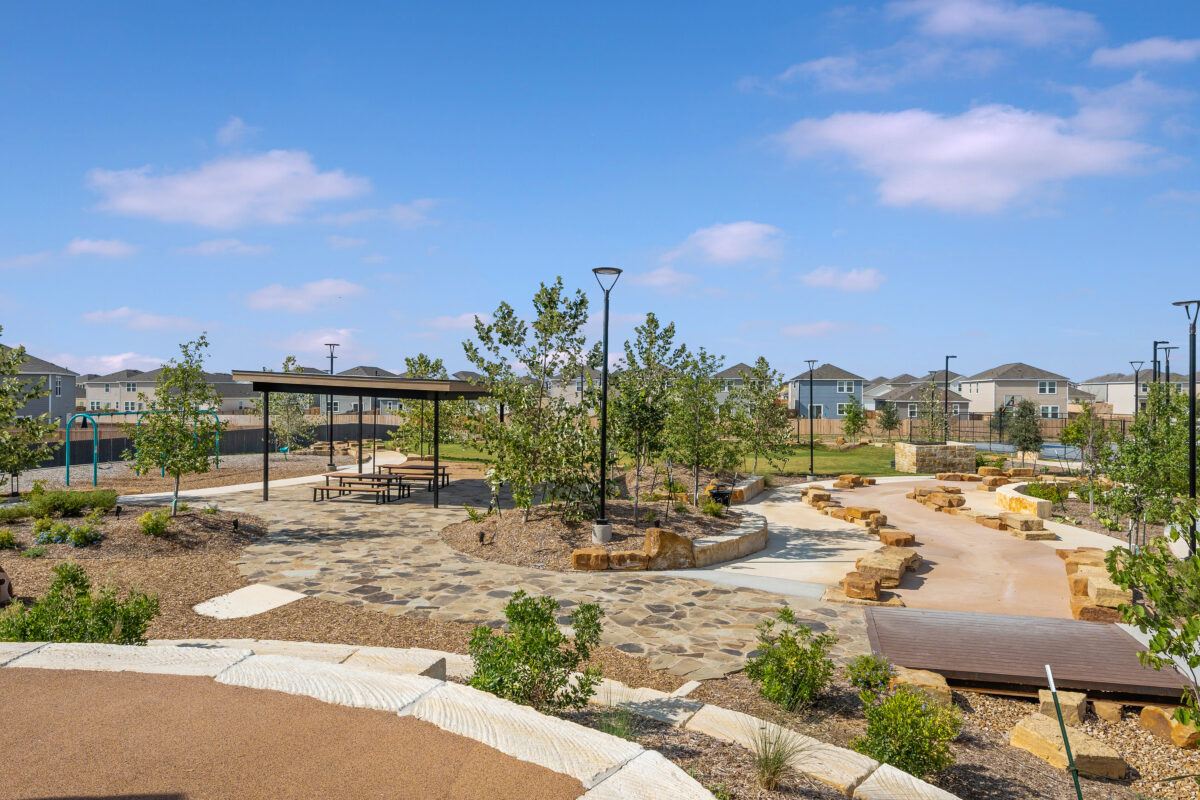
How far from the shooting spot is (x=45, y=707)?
3.92 metres

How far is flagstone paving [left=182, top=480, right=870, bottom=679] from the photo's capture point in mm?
7156

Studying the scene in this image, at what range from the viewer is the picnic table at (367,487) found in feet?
56.6

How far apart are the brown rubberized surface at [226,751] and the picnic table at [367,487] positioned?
13.1 metres

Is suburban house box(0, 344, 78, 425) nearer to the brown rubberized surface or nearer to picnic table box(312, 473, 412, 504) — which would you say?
picnic table box(312, 473, 412, 504)

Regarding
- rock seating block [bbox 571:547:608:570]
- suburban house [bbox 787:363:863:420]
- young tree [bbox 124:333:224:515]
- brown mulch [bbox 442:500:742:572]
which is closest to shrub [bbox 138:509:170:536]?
young tree [bbox 124:333:224:515]

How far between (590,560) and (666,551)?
1206 millimetres

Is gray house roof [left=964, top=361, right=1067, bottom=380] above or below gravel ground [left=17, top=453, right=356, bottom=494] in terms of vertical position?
above

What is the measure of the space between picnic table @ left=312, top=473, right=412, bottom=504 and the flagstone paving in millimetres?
3687

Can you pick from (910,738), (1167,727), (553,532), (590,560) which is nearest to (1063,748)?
(1167,727)

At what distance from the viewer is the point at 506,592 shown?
9055mm

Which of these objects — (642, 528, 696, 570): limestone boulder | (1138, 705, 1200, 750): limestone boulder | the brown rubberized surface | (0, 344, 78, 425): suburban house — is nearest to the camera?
the brown rubberized surface

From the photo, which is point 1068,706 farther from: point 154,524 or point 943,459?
point 943,459

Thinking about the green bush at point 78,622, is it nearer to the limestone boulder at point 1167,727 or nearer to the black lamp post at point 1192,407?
the limestone boulder at point 1167,727

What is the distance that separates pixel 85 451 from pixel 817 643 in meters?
28.6
